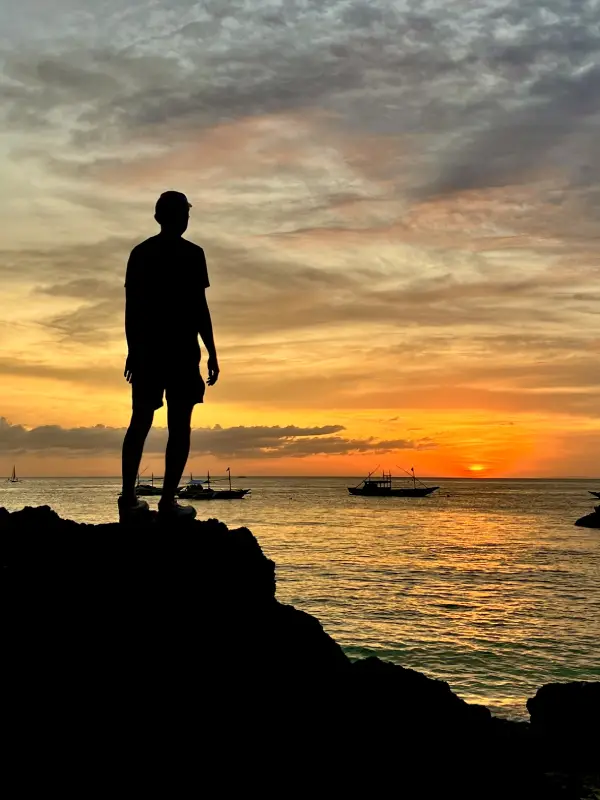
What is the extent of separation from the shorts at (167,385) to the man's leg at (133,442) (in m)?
0.08

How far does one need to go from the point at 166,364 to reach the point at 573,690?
1333cm

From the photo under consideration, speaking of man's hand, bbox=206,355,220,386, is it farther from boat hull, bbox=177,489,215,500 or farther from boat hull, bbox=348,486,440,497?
boat hull, bbox=348,486,440,497

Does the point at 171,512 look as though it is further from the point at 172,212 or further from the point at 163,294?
the point at 172,212

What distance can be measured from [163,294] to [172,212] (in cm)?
78

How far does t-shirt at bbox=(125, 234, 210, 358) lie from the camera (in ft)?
21.9

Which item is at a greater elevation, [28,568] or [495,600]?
[28,568]

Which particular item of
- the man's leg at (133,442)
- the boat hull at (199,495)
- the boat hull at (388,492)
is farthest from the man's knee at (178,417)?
the boat hull at (388,492)

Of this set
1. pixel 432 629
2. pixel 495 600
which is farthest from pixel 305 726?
pixel 495 600

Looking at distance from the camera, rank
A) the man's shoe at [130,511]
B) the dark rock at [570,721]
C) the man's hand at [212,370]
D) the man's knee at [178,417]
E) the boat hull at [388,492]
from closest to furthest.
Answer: the man's shoe at [130,511]
the man's knee at [178,417]
the man's hand at [212,370]
the dark rock at [570,721]
the boat hull at [388,492]

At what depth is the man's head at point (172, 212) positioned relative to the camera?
668 centimetres

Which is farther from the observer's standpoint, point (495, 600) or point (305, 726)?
point (495, 600)

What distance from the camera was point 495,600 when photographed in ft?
125

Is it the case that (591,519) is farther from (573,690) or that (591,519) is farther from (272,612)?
(272,612)

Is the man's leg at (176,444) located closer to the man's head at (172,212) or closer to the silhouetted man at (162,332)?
the silhouetted man at (162,332)
